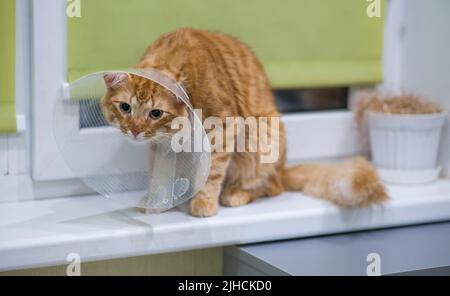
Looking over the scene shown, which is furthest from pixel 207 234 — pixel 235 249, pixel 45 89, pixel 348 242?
pixel 45 89

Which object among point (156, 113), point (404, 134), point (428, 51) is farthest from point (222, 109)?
point (428, 51)

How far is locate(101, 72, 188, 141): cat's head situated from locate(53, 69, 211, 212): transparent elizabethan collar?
0.06ft

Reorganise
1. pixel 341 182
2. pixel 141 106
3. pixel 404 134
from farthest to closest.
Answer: pixel 404 134, pixel 341 182, pixel 141 106

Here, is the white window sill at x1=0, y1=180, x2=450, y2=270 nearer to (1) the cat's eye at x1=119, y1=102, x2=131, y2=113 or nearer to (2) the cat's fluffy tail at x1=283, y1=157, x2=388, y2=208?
(2) the cat's fluffy tail at x1=283, y1=157, x2=388, y2=208

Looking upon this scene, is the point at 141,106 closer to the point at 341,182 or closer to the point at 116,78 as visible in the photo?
the point at 116,78

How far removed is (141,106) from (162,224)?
276 mm

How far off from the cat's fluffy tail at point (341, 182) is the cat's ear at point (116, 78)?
0.57 m

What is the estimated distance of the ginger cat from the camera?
1.41 meters

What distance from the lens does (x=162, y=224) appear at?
1539mm

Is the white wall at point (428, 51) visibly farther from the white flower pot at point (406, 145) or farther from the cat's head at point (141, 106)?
the cat's head at point (141, 106)

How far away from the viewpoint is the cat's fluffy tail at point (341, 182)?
65.6 inches

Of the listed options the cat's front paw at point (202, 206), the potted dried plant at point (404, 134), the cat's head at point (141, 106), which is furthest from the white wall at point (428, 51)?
the cat's head at point (141, 106)
